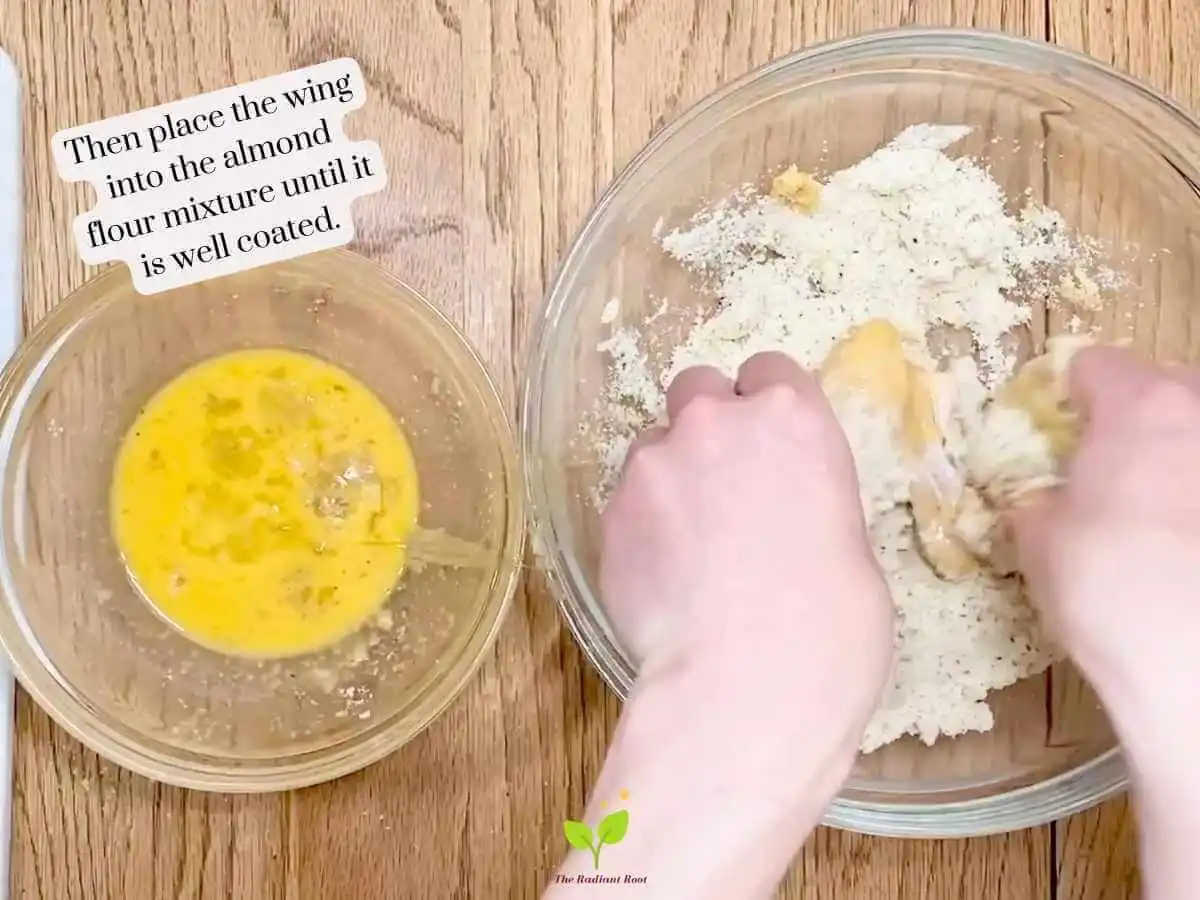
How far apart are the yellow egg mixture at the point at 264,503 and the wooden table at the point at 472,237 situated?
0.27ft

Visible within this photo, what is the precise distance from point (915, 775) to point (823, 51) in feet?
1.29

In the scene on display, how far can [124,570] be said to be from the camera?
73cm

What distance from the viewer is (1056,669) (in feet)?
2.35

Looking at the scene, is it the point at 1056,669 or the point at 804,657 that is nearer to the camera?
the point at 804,657

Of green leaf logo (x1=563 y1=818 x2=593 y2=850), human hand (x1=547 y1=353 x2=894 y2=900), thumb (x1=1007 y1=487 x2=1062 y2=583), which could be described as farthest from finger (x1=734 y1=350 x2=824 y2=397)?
green leaf logo (x1=563 y1=818 x2=593 y2=850)

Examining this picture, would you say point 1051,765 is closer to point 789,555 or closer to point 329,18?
point 789,555

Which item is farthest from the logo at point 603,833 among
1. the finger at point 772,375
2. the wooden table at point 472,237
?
the finger at point 772,375

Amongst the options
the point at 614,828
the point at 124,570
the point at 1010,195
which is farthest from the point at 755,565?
the point at 124,570

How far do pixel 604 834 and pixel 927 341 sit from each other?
1.05ft

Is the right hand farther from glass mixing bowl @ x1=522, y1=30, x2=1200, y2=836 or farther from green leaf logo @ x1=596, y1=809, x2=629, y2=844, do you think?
green leaf logo @ x1=596, y1=809, x2=629, y2=844

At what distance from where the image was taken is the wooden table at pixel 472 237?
700mm

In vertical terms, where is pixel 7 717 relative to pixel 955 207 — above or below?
below

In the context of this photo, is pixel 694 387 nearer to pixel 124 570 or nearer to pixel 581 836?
pixel 581 836

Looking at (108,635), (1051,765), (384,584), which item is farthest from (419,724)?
(1051,765)
